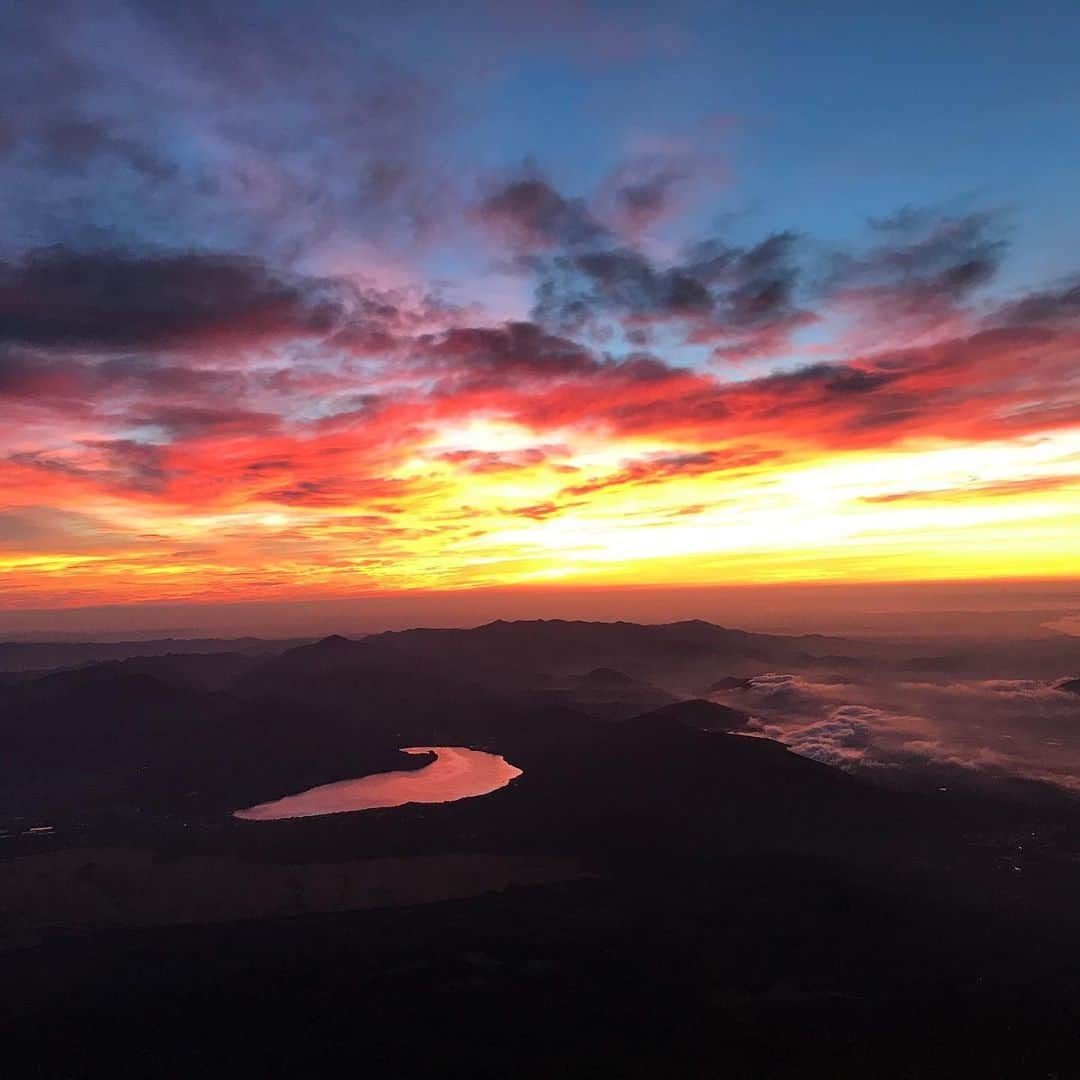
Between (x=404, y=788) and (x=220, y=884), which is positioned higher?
(x=220, y=884)

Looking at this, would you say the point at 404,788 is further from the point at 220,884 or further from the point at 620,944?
the point at 620,944

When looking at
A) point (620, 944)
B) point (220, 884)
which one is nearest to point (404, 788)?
point (220, 884)

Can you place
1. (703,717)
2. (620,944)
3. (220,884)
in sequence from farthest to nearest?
(703,717), (220,884), (620,944)

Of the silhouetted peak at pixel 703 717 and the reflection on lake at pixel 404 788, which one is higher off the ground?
the silhouetted peak at pixel 703 717

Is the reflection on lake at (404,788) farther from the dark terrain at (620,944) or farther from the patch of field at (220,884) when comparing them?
the patch of field at (220,884)

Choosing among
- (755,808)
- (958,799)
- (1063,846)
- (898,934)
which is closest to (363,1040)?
(898,934)

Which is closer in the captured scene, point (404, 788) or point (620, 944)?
point (620, 944)

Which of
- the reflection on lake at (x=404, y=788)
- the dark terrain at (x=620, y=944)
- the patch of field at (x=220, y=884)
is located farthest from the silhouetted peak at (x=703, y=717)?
the patch of field at (x=220, y=884)

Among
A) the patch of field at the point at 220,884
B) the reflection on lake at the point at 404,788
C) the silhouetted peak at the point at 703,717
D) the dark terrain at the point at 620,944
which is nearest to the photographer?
the dark terrain at the point at 620,944

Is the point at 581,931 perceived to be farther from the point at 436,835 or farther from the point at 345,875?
the point at 436,835
